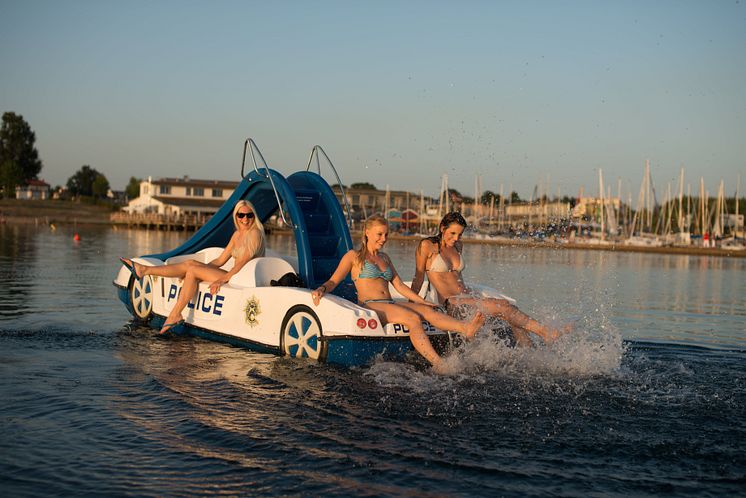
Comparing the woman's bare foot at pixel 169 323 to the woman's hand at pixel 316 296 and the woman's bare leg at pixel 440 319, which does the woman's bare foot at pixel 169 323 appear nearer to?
the woman's hand at pixel 316 296

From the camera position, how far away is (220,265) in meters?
11.1

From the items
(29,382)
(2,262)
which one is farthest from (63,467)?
(2,262)

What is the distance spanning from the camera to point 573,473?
18.3 feet

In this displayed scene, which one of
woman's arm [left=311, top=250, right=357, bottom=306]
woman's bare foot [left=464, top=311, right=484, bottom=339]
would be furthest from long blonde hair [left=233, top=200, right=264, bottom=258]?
woman's bare foot [left=464, top=311, right=484, bottom=339]

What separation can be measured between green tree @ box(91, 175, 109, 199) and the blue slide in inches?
5325

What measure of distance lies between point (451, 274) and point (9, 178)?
11111 cm

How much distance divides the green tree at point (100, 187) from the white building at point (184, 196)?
167 ft

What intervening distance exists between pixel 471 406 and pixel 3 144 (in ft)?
405

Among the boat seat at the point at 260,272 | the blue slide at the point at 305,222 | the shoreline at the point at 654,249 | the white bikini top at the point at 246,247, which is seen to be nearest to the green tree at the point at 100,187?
the shoreline at the point at 654,249

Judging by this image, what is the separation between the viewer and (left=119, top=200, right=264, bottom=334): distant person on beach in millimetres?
10734

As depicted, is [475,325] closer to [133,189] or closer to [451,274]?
[451,274]

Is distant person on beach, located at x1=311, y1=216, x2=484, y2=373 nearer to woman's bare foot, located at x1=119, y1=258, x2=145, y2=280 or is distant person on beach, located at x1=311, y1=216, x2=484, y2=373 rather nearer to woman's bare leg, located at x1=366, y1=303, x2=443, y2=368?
woman's bare leg, located at x1=366, y1=303, x2=443, y2=368

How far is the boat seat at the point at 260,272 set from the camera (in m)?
10.4

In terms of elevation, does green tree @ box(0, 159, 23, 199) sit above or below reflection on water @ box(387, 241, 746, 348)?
above
